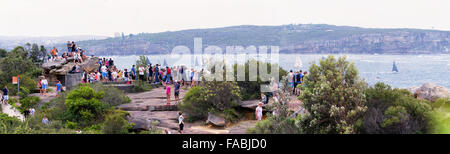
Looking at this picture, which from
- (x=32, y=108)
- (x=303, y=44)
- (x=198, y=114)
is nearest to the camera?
(x=198, y=114)

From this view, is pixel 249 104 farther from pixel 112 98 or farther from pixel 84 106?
pixel 84 106

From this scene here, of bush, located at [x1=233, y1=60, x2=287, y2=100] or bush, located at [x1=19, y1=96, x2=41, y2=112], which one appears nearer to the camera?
bush, located at [x1=233, y1=60, x2=287, y2=100]

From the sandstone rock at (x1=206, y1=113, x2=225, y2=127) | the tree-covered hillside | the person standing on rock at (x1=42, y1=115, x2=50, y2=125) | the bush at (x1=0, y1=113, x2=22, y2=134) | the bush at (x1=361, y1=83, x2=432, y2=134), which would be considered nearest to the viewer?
the bush at (x1=361, y1=83, x2=432, y2=134)

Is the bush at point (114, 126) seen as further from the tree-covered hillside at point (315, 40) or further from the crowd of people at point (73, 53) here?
the tree-covered hillside at point (315, 40)

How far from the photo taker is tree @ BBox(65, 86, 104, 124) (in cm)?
1909

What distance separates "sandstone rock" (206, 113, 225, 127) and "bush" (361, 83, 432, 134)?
272 inches

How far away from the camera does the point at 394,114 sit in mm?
13297

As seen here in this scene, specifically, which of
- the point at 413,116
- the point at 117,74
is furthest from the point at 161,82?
the point at 413,116

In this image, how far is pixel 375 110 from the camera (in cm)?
1386

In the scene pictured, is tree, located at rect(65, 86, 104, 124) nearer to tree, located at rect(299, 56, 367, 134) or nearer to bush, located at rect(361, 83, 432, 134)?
tree, located at rect(299, 56, 367, 134)

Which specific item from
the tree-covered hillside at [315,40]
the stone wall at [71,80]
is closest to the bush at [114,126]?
the stone wall at [71,80]

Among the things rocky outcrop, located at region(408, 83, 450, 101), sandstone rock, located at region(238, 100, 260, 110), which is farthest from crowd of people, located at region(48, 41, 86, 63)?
rocky outcrop, located at region(408, 83, 450, 101)
